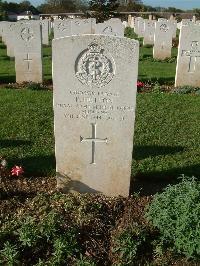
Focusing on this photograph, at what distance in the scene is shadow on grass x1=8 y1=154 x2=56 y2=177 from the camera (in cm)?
595

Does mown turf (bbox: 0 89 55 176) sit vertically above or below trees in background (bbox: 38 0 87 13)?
below

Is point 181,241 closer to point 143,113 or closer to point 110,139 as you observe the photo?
point 110,139

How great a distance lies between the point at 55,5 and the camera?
6631 cm

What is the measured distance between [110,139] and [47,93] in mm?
5666

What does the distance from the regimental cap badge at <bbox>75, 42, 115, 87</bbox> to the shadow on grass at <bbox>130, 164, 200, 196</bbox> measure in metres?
1.76

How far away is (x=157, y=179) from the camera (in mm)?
5910

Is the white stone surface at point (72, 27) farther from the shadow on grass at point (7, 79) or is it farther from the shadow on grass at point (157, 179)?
the shadow on grass at point (157, 179)

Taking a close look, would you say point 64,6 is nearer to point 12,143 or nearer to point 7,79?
point 7,79

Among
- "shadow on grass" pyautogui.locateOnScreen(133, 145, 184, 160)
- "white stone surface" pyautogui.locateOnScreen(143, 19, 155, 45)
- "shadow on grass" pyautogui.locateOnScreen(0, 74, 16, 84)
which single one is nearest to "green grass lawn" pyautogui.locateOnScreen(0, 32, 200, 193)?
"shadow on grass" pyautogui.locateOnScreen(133, 145, 184, 160)

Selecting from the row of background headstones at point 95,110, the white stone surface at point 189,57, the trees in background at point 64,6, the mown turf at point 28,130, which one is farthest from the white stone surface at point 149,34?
the trees in background at point 64,6

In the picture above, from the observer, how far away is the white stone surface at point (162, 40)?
1691 centimetres

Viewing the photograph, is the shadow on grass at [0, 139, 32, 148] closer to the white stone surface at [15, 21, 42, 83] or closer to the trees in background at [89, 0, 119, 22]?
the white stone surface at [15, 21, 42, 83]

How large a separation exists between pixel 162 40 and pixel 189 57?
231 inches

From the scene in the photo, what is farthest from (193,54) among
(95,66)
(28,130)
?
(95,66)
